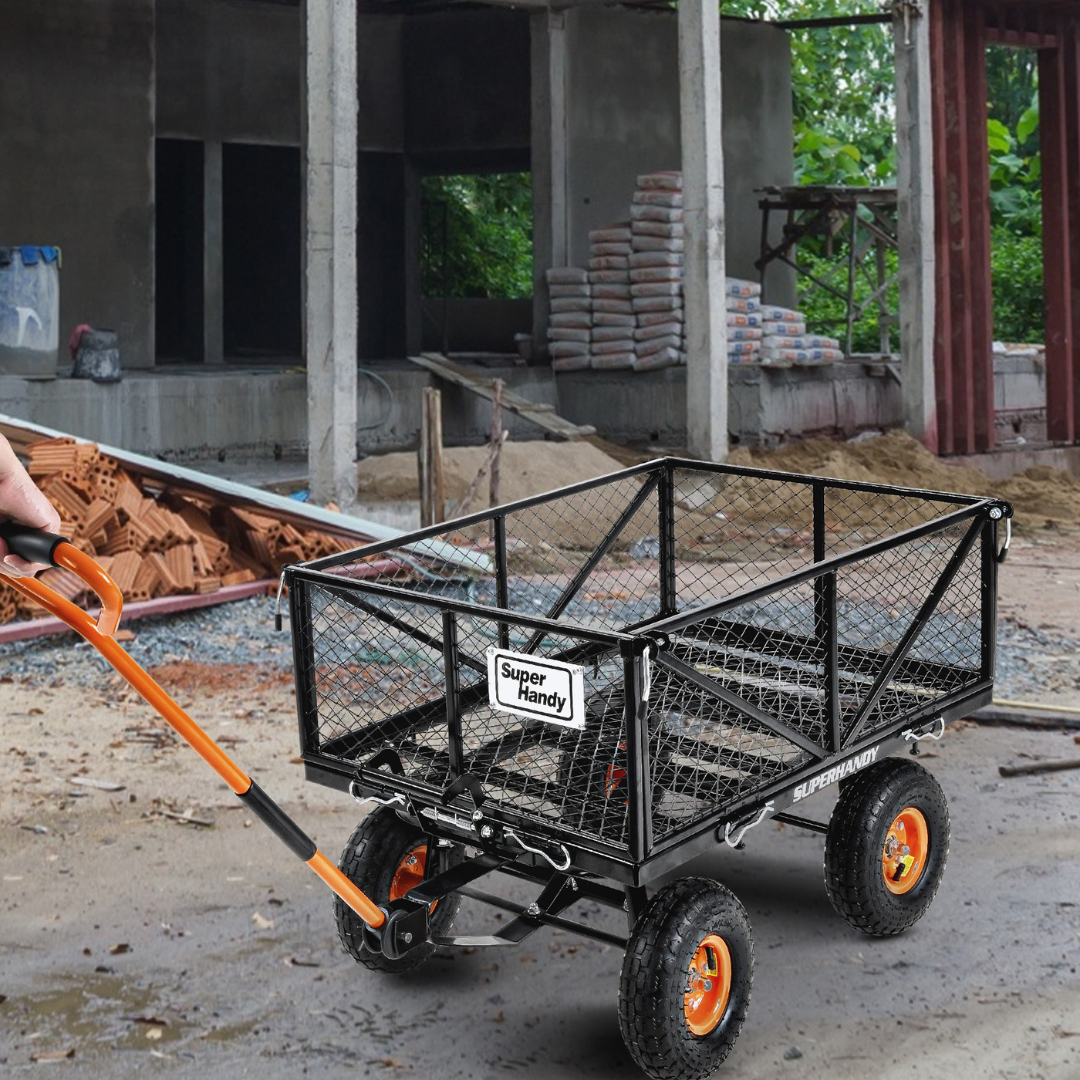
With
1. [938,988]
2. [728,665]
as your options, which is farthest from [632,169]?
[938,988]

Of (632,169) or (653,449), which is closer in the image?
(653,449)

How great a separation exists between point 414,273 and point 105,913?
16.7m

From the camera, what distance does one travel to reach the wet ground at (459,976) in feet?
13.3

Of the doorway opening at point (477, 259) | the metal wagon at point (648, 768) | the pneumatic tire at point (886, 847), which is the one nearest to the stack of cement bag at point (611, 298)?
the doorway opening at point (477, 259)

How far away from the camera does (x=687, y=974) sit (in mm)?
3875

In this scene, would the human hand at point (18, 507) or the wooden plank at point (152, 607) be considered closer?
the human hand at point (18, 507)

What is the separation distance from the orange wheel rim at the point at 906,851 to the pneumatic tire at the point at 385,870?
1.27m

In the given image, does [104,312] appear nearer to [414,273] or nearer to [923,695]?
[414,273]

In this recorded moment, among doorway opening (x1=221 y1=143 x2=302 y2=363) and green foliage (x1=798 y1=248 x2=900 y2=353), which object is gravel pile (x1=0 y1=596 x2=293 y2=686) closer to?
doorway opening (x1=221 y1=143 x2=302 y2=363)

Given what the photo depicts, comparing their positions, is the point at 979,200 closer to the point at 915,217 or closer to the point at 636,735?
the point at 915,217

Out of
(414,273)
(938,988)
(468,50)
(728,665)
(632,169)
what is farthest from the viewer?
(414,273)

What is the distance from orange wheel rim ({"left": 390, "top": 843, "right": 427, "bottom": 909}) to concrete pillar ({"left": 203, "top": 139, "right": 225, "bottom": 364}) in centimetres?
1465

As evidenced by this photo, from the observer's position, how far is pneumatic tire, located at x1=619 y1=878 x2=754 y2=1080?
12.5 ft

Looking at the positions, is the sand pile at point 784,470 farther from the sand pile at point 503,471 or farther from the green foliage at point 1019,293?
the green foliage at point 1019,293
